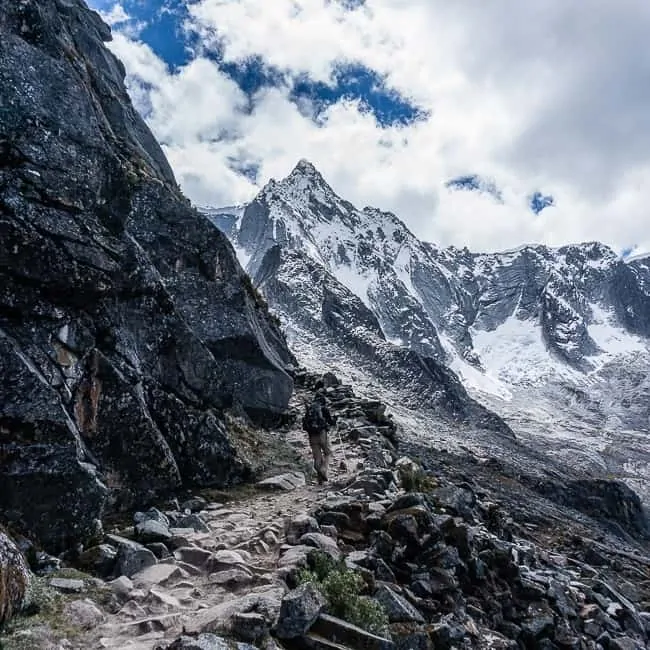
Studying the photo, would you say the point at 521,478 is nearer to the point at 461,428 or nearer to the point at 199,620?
the point at 461,428

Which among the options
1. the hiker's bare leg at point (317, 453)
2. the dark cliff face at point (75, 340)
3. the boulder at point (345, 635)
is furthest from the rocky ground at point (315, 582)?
the dark cliff face at point (75, 340)

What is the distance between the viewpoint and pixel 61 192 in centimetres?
1297

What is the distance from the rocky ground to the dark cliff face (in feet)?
3.54

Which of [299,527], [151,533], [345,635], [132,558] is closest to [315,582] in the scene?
[345,635]

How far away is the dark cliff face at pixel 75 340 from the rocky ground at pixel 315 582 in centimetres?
108

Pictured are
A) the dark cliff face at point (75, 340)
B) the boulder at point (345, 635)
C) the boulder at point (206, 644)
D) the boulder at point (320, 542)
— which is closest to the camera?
the boulder at point (206, 644)

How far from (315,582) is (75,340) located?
23.5 ft

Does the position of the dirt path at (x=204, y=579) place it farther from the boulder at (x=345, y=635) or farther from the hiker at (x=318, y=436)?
the hiker at (x=318, y=436)

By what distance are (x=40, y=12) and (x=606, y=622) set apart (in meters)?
23.1

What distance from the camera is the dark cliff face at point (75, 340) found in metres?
9.68

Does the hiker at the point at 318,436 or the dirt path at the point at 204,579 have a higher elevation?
the hiker at the point at 318,436

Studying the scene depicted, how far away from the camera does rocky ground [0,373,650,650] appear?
23.1 ft

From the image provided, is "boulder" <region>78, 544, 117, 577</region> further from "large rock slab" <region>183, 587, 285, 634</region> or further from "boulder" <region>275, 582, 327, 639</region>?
"boulder" <region>275, 582, 327, 639</region>

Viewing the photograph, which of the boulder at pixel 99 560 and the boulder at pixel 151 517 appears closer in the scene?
the boulder at pixel 99 560
